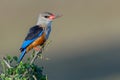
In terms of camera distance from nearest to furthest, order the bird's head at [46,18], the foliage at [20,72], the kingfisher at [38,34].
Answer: the foliage at [20,72] < the kingfisher at [38,34] < the bird's head at [46,18]

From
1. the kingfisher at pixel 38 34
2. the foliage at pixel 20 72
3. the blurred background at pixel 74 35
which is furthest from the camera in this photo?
the blurred background at pixel 74 35

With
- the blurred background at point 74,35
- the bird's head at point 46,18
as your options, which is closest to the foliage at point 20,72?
the bird's head at point 46,18

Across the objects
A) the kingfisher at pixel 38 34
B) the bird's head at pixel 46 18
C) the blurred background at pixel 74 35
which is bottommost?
the blurred background at pixel 74 35

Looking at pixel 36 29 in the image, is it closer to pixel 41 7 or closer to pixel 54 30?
pixel 54 30

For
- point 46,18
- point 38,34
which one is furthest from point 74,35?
point 38,34

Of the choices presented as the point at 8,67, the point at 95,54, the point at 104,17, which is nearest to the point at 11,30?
the point at 104,17

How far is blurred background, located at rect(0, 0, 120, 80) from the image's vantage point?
42.7 ft

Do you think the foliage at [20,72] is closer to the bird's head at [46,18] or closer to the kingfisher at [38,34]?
the kingfisher at [38,34]

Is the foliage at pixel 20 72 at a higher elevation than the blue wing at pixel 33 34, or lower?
higher

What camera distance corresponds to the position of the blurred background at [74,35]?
13.0m

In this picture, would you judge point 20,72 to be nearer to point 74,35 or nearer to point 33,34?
point 33,34

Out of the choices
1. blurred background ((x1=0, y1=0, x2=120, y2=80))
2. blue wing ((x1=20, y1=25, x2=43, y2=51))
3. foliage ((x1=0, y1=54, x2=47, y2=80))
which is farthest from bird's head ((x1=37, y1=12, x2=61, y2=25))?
blurred background ((x1=0, y1=0, x2=120, y2=80))

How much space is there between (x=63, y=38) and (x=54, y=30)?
0.60m

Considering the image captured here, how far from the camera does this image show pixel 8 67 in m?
3.94
